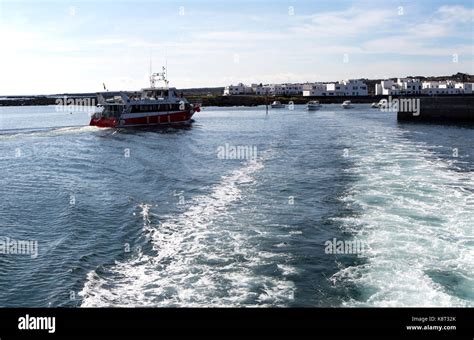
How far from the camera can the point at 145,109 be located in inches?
3172

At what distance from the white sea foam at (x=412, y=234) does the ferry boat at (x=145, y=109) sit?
2113 inches

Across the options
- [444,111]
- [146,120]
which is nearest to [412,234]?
[146,120]

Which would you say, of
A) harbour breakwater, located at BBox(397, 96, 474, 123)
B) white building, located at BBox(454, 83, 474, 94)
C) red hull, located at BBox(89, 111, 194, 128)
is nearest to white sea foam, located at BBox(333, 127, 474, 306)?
harbour breakwater, located at BBox(397, 96, 474, 123)

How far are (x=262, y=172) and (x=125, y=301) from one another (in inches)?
884

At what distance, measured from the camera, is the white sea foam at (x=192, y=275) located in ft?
41.1

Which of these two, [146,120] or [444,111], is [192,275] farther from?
[444,111]

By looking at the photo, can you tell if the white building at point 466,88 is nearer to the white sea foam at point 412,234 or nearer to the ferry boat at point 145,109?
the ferry boat at point 145,109

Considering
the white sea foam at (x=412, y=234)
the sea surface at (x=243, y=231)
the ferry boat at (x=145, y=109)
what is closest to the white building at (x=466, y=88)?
the ferry boat at (x=145, y=109)

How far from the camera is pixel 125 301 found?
12.6 m

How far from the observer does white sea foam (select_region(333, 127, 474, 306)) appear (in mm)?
12359

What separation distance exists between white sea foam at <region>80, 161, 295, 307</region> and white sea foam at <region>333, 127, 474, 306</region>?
2.61 metres

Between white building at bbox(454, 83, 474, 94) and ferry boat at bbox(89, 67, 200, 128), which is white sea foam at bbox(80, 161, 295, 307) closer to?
ferry boat at bbox(89, 67, 200, 128)

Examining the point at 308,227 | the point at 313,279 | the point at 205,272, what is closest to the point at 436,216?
the point at 308,227
